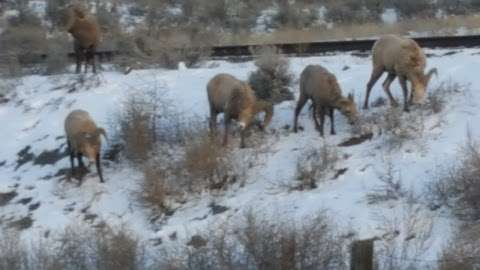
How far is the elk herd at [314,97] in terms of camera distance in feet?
57.6

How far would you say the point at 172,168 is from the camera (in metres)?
17.4

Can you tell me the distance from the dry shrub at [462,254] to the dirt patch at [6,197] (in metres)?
8.87

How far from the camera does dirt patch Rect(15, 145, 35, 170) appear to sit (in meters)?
19.2

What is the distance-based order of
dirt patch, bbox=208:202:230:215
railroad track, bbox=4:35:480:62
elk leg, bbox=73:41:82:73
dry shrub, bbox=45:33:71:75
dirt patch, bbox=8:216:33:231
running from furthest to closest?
dry shrub, bbox=45:33:71:75 → elk leg, bbox=73:41:82:73 → railroad track, bbox=4:35:480:62 → dirt patch, bbox=8:216:33:231 → dirt patch, bbox=208:202:230:215

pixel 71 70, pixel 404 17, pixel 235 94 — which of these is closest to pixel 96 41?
pixel 71 70

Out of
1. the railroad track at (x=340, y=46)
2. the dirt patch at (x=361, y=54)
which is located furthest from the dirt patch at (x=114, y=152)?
the dirt patch at (x=361, y=54)

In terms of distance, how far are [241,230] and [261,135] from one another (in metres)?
4.34

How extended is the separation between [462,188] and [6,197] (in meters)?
8.84

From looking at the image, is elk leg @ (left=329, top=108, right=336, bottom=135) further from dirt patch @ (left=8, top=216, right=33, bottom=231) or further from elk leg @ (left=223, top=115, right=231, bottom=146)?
dirt patch @ (left=8, top=216, right=33, bottom=231)

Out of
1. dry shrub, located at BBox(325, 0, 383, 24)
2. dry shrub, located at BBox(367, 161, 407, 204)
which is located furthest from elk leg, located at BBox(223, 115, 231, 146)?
dry shrub, located at BBox(325, 0, 383, 24)

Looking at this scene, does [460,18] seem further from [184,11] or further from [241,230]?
[241,230]

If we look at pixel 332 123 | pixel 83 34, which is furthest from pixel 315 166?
pixel 83 34

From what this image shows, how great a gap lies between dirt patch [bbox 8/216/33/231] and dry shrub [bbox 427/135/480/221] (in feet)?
23.7

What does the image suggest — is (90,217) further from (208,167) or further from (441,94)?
(441,94)
